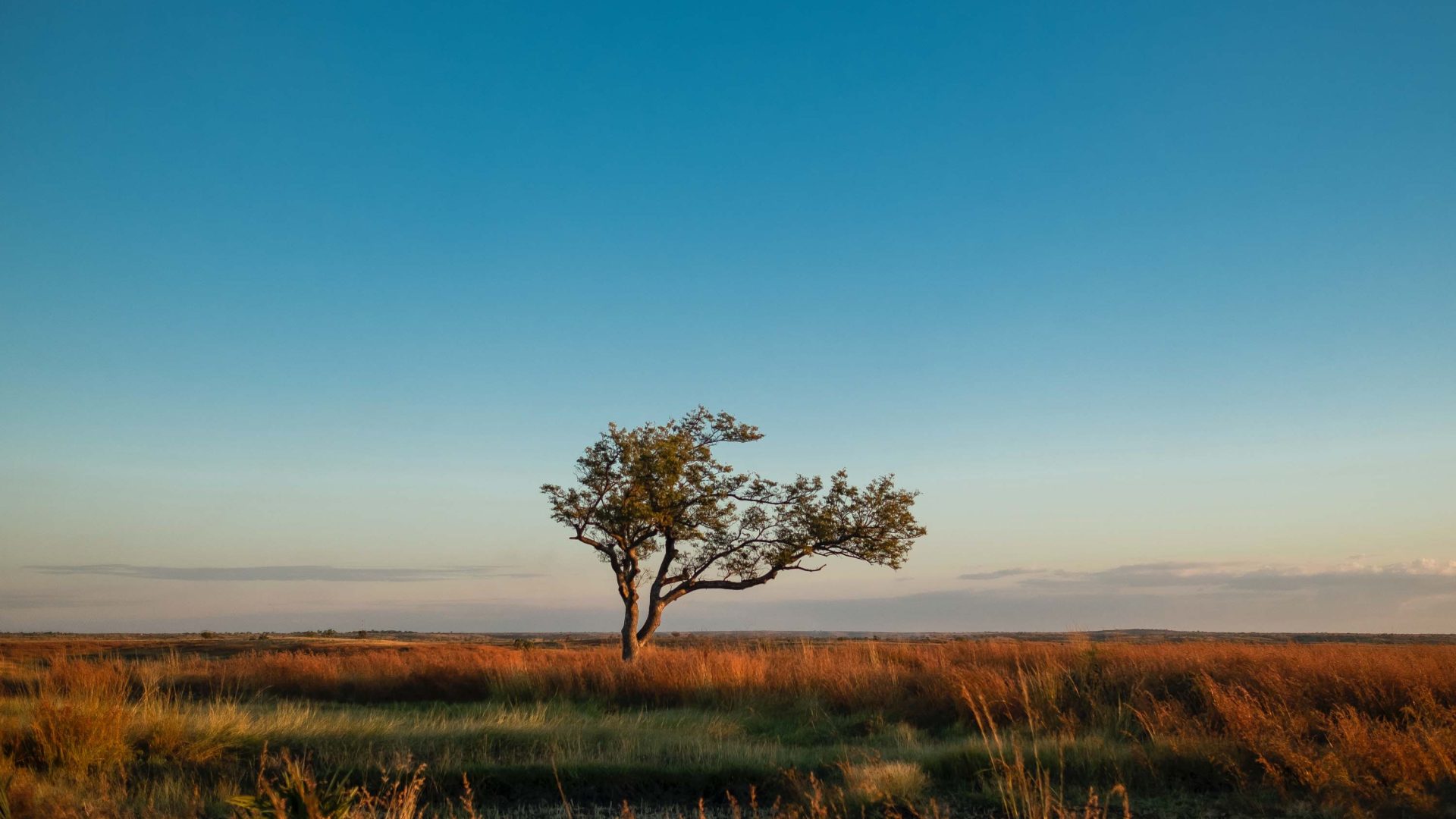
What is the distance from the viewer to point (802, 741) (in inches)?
487

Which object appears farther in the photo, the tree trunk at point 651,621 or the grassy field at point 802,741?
the tree trunk at point 651,621

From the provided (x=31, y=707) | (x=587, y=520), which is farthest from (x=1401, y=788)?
(x=587, y=520)

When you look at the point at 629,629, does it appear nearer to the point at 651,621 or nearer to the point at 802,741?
the point at 651,621

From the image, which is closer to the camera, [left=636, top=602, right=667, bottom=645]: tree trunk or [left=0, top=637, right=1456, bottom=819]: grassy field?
[left=0, top=637, right=1456, bottom=819]: grassy field

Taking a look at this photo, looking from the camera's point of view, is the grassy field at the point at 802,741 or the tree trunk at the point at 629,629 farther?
the tree trunk at the point at 629,629

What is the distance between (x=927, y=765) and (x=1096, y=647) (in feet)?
29.3

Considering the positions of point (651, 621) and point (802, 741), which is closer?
point (802, 741)

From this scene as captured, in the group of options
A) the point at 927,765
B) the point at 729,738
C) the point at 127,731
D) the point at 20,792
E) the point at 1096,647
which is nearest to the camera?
the point at 20,792

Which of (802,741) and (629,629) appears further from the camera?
(629,629)

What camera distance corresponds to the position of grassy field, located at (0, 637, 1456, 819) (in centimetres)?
796

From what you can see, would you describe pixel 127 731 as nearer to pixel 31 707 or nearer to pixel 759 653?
pixel 31 707

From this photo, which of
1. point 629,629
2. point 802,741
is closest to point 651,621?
point 629,629

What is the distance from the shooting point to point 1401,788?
7301mm

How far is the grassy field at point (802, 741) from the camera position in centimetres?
796
